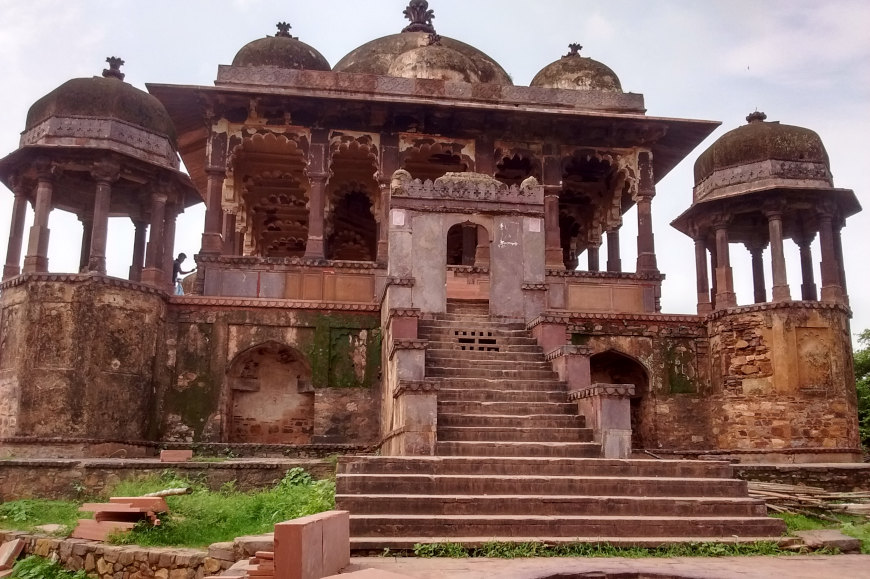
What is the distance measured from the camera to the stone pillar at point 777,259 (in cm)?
1544

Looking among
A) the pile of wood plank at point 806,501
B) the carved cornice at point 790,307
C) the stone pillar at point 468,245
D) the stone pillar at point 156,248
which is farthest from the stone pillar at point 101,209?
the carved cornice at point 790,307

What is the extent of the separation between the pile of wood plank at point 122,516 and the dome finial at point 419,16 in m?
18.2

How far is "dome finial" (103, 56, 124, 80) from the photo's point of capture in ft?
50.8

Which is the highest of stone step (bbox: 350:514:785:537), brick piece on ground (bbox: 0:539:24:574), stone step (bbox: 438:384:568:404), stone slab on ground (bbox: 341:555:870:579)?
stone step (bbox: 438:384:568:404)

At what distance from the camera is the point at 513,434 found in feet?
32.9

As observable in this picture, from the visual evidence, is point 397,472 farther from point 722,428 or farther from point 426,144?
point 426,144

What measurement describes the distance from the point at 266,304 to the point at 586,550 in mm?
9056

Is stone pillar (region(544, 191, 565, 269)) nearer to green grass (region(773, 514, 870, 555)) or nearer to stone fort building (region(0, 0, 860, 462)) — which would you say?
stone fort building (region(0, 0, 860, 462))

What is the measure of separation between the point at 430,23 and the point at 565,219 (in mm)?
7260

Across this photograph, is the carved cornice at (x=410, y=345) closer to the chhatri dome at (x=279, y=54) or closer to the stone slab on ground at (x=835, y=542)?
the stone slab on ground at (x=835, y=542)

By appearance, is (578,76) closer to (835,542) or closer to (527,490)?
(527,490)

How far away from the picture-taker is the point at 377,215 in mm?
18031

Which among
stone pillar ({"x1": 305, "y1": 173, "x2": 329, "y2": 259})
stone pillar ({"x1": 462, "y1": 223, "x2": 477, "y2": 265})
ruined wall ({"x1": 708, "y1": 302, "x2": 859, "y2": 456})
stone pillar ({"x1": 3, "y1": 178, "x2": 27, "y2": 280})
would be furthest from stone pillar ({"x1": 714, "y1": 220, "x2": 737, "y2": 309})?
stone pillar ({"x1": 3, "y1": 178, "x2": 27, "y2": 280})

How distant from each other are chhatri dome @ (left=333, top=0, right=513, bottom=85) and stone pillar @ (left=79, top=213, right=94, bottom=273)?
764 centimetres
